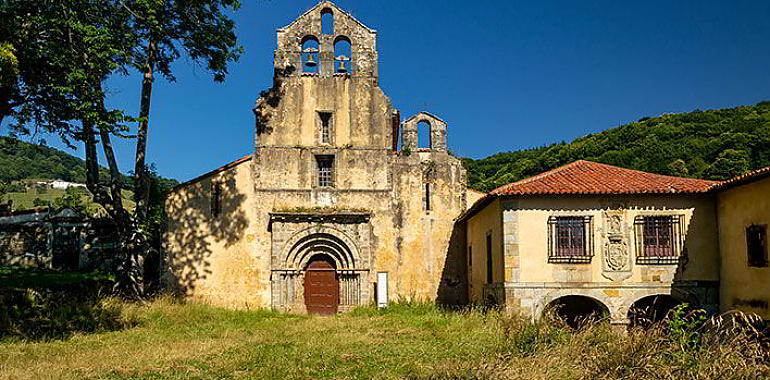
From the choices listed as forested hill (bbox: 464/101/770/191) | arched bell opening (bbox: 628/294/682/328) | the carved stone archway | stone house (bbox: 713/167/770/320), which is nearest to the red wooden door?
the carved stone archway

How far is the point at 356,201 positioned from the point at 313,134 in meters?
2.91

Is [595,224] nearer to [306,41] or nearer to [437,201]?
[437,201]

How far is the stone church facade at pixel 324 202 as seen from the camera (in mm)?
24844

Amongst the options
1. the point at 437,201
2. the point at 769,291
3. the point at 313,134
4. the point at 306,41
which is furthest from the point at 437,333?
the point at 306,41

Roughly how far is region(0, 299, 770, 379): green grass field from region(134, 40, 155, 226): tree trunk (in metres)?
3.93

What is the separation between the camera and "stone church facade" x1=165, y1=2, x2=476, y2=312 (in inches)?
978

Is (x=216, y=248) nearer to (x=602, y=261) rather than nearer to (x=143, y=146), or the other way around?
(x=143, y=146)

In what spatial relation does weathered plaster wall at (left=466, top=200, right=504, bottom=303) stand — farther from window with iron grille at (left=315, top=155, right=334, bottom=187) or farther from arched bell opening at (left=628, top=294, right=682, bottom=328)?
window with iron grille at (left=315, top=155, right=334, bottom=187)

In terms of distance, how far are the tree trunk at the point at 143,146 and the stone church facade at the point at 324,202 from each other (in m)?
1.53

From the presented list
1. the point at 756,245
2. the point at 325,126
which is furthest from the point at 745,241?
the point at 325,126

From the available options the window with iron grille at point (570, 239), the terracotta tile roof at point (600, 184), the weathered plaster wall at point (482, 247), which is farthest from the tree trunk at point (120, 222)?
the window with iron grille at point (570, 239)

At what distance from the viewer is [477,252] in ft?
76.8

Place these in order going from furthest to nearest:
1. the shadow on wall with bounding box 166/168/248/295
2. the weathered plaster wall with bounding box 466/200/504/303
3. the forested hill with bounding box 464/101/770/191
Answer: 1. the forested hill with bounding box 464/101/770/191
2. the shadow on wall with bounding box 166/168/248/295
3. the weathered plaster wall with bounding box 466/200/504/303

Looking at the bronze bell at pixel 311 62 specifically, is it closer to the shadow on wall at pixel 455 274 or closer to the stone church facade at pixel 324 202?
the stone church facade at pixel 324 202
